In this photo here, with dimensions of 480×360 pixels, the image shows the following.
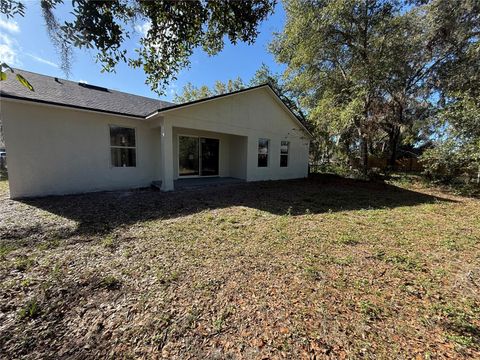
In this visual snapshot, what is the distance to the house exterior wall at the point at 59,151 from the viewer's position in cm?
625

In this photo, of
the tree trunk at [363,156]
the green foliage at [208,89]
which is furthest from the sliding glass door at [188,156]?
the green foliage at [208,89]

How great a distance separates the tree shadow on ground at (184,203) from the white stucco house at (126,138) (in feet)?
2.76

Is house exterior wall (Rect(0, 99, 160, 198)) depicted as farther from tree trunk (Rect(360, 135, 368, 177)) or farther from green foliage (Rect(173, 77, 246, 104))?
green foliage (Rect(173, 77, 246, 104))

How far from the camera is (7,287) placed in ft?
8.09

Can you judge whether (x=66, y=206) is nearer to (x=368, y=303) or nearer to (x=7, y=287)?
(x=7, y=287)

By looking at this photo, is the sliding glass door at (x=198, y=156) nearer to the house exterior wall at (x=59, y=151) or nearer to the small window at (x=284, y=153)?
the house exterior wall at (x=59, y=151)

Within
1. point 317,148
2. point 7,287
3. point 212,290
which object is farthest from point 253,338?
point 317,148

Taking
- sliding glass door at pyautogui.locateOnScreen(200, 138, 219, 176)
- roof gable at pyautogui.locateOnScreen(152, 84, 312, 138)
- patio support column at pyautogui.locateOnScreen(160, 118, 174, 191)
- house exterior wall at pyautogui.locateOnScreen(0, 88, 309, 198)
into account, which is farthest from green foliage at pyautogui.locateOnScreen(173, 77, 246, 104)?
patio support column at pyautogui.locateOnScreen(160, 118, 174, 191)

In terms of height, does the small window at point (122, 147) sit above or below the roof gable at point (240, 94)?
below

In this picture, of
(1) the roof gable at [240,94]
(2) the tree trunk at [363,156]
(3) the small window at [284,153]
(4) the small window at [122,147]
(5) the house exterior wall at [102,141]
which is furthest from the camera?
(2) the tree trunk at [363,156]

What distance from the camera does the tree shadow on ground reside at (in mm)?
5079

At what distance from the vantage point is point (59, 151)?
6.89 meters

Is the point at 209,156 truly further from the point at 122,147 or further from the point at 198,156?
the point at 122,147

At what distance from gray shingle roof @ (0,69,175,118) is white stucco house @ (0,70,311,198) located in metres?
0.03
